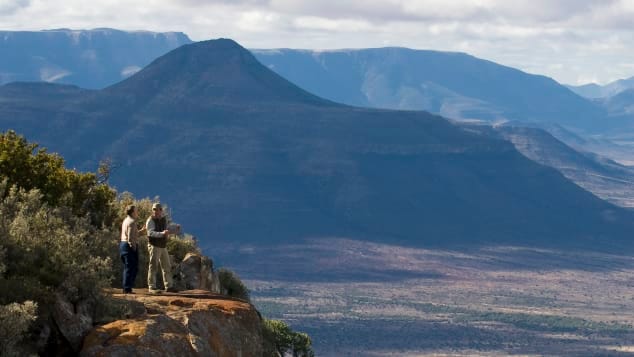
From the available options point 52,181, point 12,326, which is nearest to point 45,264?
point 12,326

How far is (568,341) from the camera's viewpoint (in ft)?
504

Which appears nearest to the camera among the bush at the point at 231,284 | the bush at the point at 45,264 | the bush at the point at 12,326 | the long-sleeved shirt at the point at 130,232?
the bush at the point at 12,326

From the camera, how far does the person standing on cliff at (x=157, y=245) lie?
2530cm

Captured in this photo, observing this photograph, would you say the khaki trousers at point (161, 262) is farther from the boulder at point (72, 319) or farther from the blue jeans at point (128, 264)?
the boulder at point (72, 319)

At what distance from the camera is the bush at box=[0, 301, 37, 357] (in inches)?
720

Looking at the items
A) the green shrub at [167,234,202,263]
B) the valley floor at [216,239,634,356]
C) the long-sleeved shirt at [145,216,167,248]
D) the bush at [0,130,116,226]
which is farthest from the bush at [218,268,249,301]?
the valley floor at [216,239,634,356]

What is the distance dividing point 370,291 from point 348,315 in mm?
29112

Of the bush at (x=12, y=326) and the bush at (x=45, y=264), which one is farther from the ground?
the bush at (x=45, y=264)

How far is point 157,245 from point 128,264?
50.3 inches

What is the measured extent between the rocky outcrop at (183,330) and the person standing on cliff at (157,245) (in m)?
0.70

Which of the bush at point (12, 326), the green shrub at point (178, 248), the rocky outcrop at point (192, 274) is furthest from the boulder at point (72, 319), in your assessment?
the green shrub at point (178, 248)

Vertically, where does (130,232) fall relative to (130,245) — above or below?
above

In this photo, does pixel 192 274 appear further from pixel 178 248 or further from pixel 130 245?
pixel 130 245

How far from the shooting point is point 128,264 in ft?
80.3
